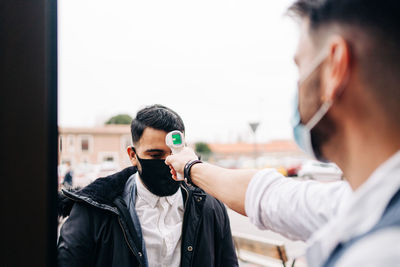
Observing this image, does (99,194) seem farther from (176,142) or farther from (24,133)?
(24,133)

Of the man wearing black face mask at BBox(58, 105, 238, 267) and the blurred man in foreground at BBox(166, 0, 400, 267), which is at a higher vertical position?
the blurred man in foreground at BBox(166, 0, 400, 267)

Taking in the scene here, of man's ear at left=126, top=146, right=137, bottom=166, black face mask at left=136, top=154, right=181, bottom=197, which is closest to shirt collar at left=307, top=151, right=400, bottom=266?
black face mask at left=136, top=154, right=181, bottom=197

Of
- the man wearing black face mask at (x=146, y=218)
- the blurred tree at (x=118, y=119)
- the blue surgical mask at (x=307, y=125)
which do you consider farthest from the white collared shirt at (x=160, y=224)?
the blurred tree at (x=118, y=119)

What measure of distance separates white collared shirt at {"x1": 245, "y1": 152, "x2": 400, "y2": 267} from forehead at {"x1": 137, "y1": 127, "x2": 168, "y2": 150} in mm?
834

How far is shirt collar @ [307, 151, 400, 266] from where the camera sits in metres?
0.55

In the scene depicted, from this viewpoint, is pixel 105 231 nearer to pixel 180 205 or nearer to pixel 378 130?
pixel 180 205

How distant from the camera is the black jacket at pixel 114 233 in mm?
1363

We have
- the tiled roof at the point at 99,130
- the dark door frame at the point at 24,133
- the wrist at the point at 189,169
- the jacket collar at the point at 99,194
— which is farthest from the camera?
the tiled roof at the point at 99,130

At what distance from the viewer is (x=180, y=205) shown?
1.79 m

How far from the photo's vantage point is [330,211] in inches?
34.5

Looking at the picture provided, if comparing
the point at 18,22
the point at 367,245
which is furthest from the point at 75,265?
the point at 367,245

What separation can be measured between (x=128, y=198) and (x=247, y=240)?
232 centimetres

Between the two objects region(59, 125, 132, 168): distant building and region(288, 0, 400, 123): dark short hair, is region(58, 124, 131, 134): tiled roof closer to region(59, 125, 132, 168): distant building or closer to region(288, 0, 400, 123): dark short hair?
region(59, 125, 132, 168): distant building

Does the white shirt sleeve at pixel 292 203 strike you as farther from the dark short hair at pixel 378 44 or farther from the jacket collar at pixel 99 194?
the jacket collar at pixel 99 194
